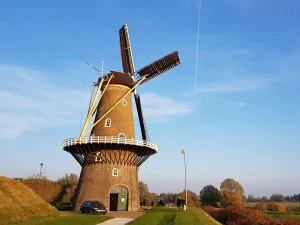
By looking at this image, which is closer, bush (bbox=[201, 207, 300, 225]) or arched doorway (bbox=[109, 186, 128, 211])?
bush (bbox=[201, 207, 300, 225])

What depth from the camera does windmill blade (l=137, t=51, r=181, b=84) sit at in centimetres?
3528

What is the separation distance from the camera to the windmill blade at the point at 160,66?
3528cm

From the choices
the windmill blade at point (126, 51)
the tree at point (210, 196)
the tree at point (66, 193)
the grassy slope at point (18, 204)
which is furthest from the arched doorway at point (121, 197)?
the tree at point (210, 196)

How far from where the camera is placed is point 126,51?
123 feet

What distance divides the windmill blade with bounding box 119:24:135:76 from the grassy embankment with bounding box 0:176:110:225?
2026cm

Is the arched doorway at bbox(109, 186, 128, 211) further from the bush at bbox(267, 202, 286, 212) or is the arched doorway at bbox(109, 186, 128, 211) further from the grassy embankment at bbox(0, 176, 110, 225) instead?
the bush at bbox(267, 202, 286, 212)

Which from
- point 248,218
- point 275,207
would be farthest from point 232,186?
point 248,218

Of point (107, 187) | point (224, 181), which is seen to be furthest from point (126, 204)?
point (224, 181)

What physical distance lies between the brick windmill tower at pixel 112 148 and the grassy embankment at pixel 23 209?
28.2 ft

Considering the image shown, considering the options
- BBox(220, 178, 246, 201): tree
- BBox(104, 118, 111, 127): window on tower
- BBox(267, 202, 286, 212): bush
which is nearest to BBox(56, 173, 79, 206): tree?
BBox(104, 118, 111, 127): window on tower

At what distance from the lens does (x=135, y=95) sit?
36688mm

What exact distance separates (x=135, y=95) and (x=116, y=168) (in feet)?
32.4

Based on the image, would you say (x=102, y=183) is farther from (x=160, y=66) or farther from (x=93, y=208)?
(x=160, y=66)

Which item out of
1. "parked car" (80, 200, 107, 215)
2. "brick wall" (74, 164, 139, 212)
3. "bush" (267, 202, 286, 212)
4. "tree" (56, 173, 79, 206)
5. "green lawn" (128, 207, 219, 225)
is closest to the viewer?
"green lawn" (128, 207, 219, 225)
